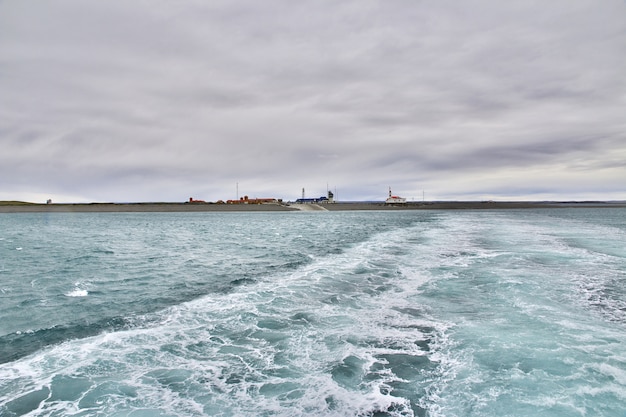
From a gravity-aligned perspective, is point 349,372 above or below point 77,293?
below

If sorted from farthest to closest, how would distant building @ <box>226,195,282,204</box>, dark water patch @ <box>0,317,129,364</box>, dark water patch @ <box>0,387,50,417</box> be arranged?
distant building @ <box>226,195,282,204</box>, dark water patch @ <box>0,317,129,364</box>, dark water patch @ <box>0,387,50,417</box>

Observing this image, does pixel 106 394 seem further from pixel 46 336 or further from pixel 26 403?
pixel 46 336

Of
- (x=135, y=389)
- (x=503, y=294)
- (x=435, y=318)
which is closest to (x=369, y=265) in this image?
(x=503, y=294)

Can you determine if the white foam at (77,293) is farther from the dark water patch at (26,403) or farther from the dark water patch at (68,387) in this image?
the dark water patch at (26,403)

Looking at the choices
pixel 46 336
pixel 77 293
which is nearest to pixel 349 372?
pixel 46 336

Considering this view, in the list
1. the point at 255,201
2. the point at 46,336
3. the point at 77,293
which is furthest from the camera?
the point at 255,201

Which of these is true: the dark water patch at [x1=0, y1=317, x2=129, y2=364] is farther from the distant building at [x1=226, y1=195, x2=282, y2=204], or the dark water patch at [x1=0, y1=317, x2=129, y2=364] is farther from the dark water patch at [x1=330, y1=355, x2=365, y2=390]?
the distant building at [x1=226, y1=195, x2=282, y2=204]

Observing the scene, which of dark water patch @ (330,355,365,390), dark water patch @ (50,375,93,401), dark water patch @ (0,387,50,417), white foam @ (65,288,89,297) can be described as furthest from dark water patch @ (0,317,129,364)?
dark water patch @ (330,355,365,390)

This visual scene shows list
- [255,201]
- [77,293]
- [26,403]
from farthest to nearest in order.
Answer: [255,201]
[77,293]
[26,403]

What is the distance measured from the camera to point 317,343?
9.45 meters

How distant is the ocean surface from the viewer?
670cm

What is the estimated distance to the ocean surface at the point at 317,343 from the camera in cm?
670

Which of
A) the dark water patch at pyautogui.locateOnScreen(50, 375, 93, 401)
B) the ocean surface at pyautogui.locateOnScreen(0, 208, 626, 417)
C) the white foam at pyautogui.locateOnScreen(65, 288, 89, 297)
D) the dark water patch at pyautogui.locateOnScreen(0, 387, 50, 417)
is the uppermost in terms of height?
the white foam at pyautogui.locateOnScreen(65, 288, 89, 297)

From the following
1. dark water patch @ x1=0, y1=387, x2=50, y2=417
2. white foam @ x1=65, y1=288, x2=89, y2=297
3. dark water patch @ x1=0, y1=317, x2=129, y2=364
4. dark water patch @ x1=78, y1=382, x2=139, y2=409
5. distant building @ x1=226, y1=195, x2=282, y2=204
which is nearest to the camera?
dark water patch @ x1=0, y1=387, x2=50, y2=417
